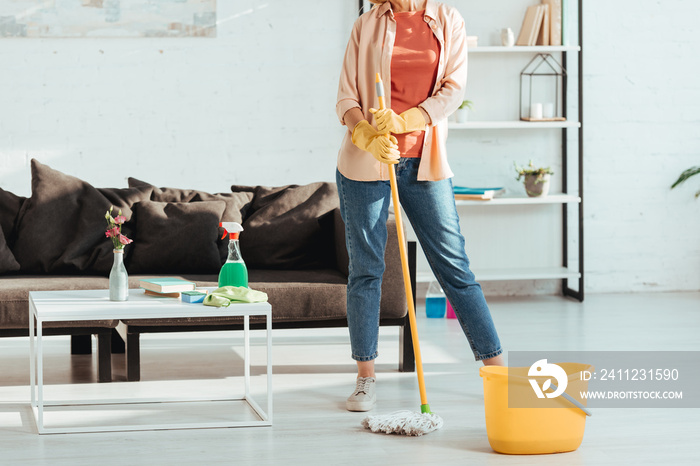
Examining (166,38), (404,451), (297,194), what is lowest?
(404,451)

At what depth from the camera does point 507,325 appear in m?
4.38

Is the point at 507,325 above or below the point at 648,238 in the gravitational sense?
below

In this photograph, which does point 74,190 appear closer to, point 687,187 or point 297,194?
point 297,194

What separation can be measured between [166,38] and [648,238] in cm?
306

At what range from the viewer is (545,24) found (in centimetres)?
510

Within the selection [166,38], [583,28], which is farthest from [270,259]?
[583,28]

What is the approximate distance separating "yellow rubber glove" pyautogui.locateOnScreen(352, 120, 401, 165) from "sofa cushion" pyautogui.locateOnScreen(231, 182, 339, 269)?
1066 millimetres

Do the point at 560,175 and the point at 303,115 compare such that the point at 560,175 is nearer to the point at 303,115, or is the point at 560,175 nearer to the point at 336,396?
the point at 303,115

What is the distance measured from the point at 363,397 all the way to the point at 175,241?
119cm

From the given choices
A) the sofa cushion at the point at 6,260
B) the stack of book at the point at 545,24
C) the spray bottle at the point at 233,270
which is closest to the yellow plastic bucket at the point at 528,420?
the spray bottle at the point at 233,270

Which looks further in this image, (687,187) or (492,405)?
(687,187)

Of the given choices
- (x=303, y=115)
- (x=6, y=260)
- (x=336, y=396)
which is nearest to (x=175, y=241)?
(x=6, y=260)

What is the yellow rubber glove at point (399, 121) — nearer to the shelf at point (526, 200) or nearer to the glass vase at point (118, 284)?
the glass vase at point (118, 284)

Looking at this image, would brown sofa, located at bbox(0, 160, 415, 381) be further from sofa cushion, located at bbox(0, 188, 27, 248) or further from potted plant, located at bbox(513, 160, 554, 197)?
potted plant, located at bbox(513, 160, 554, 197)
